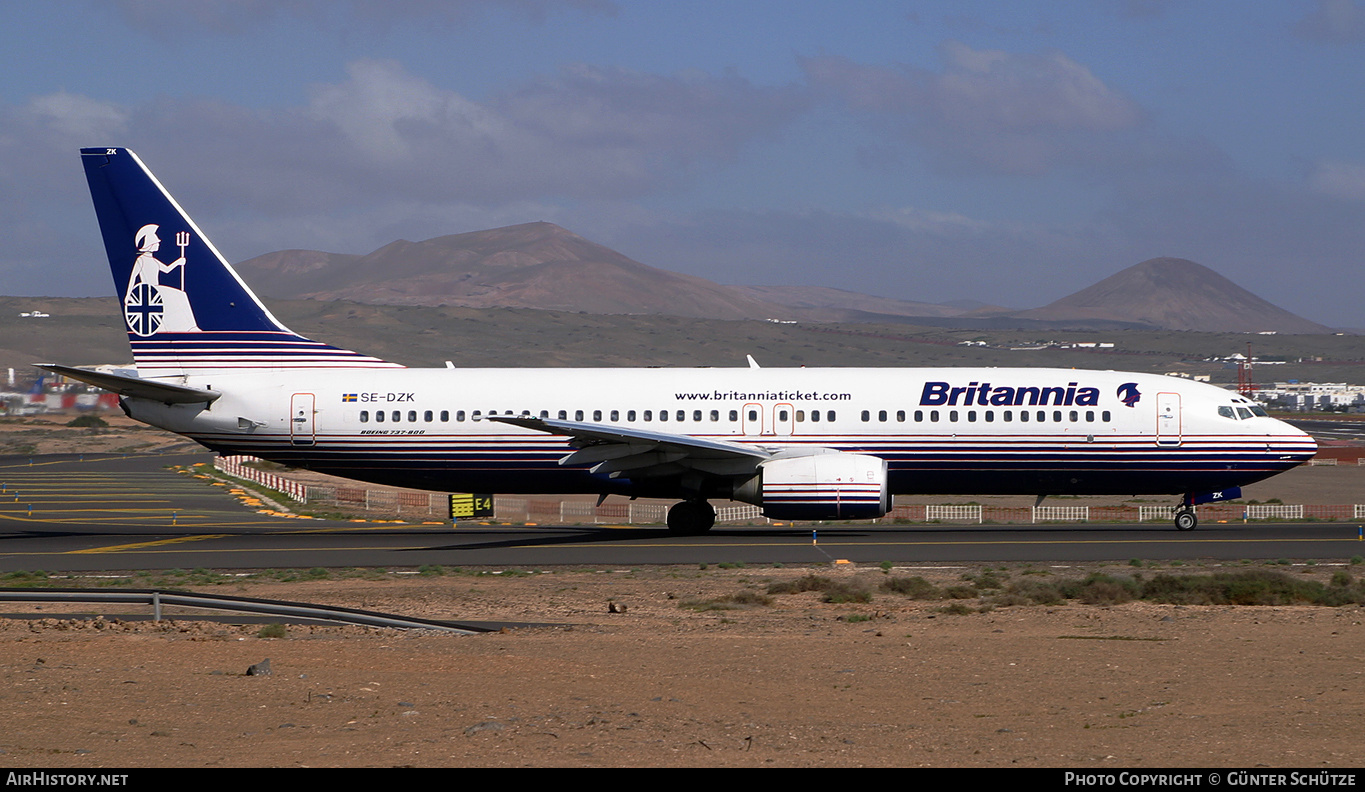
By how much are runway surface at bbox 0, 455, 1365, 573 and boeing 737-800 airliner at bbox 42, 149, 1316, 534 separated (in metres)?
1.44

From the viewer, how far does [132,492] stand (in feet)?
184

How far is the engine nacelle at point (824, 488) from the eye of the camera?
104 ft

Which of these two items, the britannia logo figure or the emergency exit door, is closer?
the emergency exit door

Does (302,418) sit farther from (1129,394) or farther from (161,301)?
(1129,394)

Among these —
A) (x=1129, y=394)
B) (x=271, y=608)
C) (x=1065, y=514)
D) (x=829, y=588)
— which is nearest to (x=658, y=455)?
(x=829, y=588)

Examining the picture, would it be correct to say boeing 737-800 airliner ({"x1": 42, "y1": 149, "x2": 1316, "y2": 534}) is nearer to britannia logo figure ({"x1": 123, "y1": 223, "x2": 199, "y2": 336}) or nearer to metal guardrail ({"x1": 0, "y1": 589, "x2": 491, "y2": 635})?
britannia logo figure ({"x1": 123, "y1": 223, "x2": 199, "y2": 336})

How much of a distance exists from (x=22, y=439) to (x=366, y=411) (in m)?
86.8

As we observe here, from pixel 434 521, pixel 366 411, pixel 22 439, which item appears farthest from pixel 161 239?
pixel 22 439

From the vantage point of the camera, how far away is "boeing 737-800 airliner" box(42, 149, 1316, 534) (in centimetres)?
3328

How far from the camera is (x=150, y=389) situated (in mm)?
34156

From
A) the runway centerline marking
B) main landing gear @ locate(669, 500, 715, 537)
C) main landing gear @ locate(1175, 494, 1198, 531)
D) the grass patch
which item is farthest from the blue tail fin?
main landing gear @ locate(1175, 494, 1198, 531)

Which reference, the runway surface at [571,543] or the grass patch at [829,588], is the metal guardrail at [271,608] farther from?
the runway surface at [571,543]

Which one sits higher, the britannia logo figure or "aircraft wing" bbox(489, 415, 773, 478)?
the britannia logo figure
